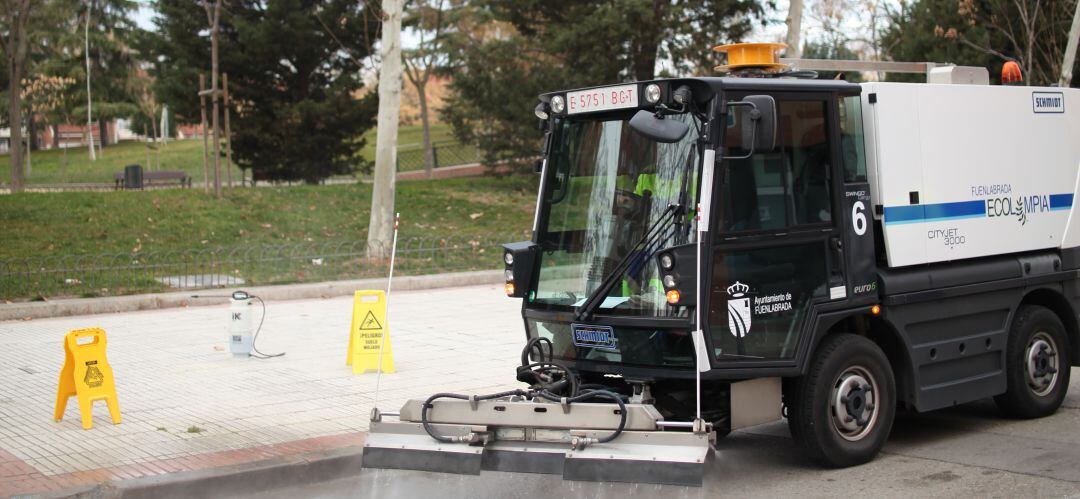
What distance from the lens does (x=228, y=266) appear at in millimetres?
17219

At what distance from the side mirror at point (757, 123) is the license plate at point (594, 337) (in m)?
1.33

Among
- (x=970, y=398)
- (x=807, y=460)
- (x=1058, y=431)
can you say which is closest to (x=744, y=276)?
(x=807, y=460)

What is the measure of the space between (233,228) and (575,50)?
30.7 feet

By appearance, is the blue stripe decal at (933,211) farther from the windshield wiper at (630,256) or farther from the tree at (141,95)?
the tree at (141,95)

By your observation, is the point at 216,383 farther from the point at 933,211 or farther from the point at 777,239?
the point at 933,211

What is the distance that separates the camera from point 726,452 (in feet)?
25.3

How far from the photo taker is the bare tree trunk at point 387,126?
19.1 m

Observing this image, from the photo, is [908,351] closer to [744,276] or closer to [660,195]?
[744,276]

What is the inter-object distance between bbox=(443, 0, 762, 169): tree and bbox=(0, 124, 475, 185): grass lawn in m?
15.2

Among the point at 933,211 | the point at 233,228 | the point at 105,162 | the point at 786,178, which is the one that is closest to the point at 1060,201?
the point at 933,211

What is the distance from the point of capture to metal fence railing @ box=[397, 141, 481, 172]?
4653 centimetres

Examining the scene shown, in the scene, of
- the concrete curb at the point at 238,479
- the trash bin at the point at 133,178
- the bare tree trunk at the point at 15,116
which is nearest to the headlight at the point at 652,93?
the concrete curb at the point at 238,479

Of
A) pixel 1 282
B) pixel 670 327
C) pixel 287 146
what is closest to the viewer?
pixel 670 327

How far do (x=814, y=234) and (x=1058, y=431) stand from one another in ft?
10.0
